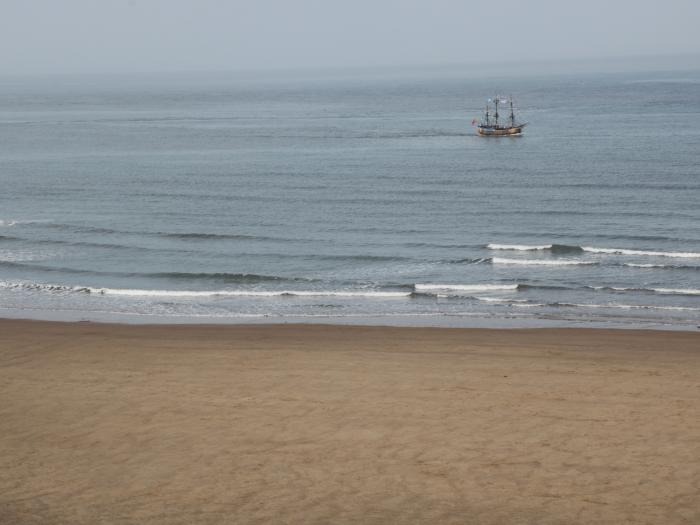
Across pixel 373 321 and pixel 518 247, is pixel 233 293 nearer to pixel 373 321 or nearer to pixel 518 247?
pixel 373 321

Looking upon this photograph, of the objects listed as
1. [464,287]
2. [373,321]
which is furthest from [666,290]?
[373,321]

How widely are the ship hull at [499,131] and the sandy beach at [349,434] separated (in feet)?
218

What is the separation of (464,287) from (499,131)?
189 feet

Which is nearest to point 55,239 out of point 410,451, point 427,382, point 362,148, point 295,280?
point 295,280

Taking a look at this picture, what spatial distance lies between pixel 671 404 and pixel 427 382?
398 centimetres

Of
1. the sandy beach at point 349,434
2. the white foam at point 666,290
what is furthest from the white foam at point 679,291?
the sandy beach at point 349,434

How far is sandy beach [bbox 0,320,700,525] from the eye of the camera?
465 inches

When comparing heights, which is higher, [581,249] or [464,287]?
[581,249]

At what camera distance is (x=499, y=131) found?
280ft

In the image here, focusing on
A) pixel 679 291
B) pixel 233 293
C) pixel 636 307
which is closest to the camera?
pixel 636 307

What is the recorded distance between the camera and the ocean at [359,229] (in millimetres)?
28125

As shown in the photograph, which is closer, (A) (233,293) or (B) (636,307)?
(B) (636,307)

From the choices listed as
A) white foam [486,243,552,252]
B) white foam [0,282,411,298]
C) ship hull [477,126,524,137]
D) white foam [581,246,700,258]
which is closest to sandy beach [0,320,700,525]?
white foam [0,282,411,298]

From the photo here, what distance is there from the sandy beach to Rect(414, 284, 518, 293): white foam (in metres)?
9.08
